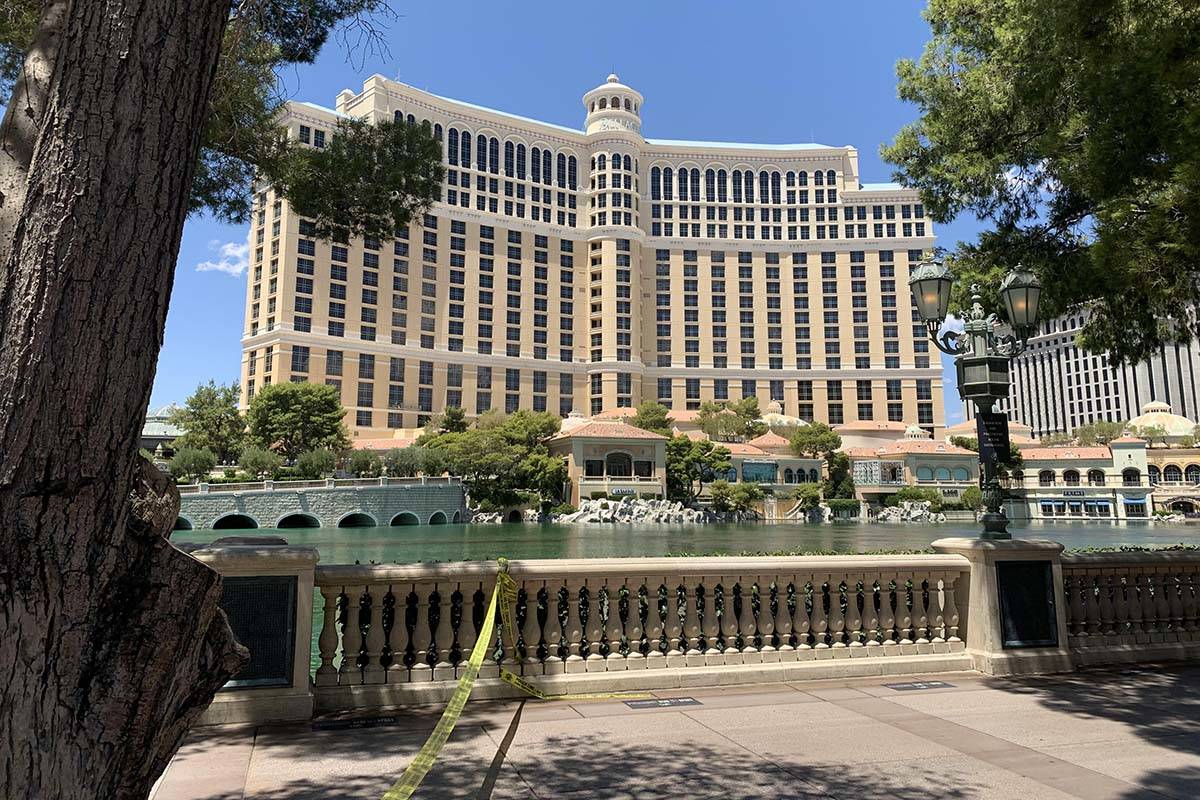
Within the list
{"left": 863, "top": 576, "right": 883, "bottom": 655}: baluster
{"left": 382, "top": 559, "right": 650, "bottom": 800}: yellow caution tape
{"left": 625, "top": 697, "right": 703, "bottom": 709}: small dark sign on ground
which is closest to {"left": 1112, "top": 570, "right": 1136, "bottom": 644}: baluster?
{"left": 863, "top": 576, "right": 883, "bottom": 655}: baluster

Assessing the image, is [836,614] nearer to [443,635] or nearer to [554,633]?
[554,633]

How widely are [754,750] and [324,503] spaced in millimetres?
57983

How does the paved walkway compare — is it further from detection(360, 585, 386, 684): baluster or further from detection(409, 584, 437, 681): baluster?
detection(360, 585, 386, 684): baluster

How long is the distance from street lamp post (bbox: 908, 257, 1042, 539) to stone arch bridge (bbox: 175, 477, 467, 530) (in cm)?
5231

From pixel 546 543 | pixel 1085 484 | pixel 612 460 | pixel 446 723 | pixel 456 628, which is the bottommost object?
pixel 546 543

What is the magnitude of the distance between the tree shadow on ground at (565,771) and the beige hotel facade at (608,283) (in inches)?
3367

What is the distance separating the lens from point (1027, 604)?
7.02m

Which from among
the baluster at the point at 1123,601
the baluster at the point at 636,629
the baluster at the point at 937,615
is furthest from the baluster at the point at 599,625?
the baluster at the point at 1123,601

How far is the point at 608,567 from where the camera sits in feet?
20.4

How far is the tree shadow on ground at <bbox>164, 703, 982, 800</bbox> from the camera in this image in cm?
389

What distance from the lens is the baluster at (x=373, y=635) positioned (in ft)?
18.6

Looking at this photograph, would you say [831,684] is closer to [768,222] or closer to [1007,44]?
[1007,44]

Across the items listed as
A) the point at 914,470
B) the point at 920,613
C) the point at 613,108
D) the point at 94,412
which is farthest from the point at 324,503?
the point at 613,108

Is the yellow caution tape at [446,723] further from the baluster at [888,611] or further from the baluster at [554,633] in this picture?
the baluster at [888,611]
